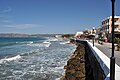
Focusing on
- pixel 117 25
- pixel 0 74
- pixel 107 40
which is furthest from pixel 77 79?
pixel 117 25

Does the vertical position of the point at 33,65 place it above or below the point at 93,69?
below

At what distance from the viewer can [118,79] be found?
246 inches

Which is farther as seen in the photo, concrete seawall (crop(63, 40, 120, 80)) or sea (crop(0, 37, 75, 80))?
sea (crop(0, 37, 75, 80))

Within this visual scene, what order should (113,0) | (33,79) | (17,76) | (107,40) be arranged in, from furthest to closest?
(107,40)
(17,76)
(33,79)
(113,0)

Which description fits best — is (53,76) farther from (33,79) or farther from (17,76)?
(17,76)

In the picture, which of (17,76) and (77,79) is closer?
(77,79)

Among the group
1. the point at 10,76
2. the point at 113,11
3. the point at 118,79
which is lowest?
Answer: the point at 10,76

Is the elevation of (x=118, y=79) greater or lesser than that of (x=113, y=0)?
lesser

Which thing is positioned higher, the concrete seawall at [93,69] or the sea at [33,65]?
the concrete seawall at [93,69]

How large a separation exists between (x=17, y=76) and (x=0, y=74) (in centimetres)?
185

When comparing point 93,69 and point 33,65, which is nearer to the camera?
point 93,69

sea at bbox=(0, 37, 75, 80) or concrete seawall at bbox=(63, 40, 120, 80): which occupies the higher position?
concrete seawall at bbox=(63, 40, 120, 80)

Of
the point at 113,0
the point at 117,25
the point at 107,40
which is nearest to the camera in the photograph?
the point at 113,0

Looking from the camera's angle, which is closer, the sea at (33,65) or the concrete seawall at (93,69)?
the concrete seawall at (93,69)
